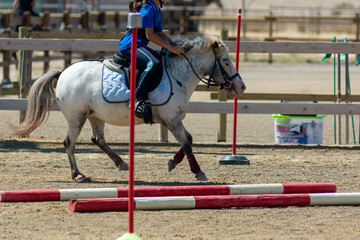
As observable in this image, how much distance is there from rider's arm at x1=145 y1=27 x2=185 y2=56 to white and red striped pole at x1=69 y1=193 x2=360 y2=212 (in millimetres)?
1957

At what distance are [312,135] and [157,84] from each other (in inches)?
170

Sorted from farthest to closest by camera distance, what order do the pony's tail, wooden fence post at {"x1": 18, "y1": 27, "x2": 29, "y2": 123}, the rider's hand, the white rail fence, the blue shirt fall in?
wooden fence post at {"x1": 18, "y1": 27, "x2": 29, "y2": 123} → the white rail fence → the pony's tail → the rider's hand → the blue shirt

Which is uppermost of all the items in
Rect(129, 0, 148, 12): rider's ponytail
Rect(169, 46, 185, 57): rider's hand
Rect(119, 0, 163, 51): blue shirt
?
Rect(129, 0, 148, 12): rider's ponytail

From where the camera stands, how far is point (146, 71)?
7.44 metres

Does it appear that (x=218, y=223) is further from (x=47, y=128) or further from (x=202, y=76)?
(x=47, y=128)

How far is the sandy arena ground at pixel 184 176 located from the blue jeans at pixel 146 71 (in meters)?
1.07

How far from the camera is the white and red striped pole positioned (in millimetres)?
6156

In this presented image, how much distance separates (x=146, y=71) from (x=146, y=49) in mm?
331

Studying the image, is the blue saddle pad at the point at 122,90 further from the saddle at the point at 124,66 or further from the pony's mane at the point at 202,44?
the pony's mane at the point at 202,44

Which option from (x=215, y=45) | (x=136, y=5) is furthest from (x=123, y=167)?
(x=136, y=5)

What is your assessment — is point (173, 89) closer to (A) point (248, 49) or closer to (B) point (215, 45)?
(B) point (215, 45)

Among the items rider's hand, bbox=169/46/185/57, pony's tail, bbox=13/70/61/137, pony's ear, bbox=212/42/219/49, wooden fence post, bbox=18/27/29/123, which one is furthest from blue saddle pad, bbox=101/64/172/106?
wooden fence post, bbox=18/27/29/123

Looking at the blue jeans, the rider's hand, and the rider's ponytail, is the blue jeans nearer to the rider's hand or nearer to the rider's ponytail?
the rider's hand

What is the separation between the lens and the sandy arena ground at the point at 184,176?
5621mm
